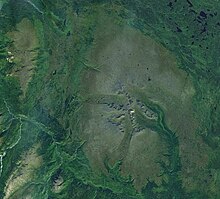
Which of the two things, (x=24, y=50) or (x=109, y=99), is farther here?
(x=109, y=99)

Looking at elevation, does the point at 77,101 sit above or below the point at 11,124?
above

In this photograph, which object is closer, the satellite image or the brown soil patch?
the brown soil patch

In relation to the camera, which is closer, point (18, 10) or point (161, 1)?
point (18, 10)

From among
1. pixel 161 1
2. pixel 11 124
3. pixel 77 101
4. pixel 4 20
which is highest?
pixel 161 1

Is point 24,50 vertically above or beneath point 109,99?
above

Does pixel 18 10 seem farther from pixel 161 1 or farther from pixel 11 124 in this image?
pixel 161 1

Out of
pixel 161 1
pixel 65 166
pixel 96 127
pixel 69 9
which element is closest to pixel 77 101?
pixel 96 127

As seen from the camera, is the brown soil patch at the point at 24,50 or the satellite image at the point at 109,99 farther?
the satellite image at the point at 109,99
